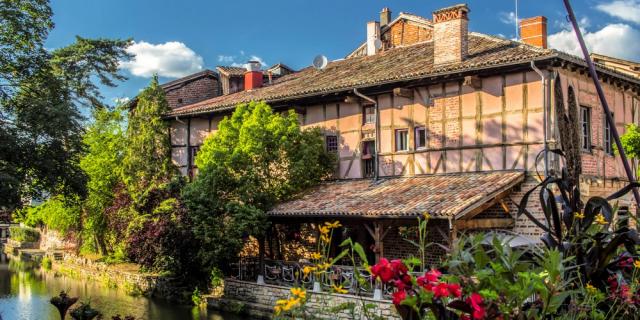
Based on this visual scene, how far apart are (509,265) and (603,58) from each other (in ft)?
79.0

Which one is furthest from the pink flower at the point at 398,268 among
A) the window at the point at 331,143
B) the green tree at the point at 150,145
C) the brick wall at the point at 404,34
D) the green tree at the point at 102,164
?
the green tree at the point at 102,164

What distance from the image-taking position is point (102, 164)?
26047mm

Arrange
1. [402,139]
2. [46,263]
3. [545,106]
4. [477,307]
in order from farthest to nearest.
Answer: [46,263] < [402,139] < [545,106] < [477,307]

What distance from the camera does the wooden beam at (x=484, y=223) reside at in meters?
13.5

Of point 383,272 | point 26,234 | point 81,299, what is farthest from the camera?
point 26,234

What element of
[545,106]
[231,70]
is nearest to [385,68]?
[545,106]

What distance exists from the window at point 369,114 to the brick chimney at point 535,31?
4313mm

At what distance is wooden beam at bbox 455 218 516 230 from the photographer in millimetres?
13531

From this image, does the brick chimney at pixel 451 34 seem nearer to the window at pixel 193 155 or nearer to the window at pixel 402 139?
the window at pixel 402 139

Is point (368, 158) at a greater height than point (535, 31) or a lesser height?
lesser

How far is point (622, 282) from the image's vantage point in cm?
380

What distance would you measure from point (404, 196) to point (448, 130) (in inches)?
90.3

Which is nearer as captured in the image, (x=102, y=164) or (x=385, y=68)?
(x=385, y=68)

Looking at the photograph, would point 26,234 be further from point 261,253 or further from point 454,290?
point 454,290
